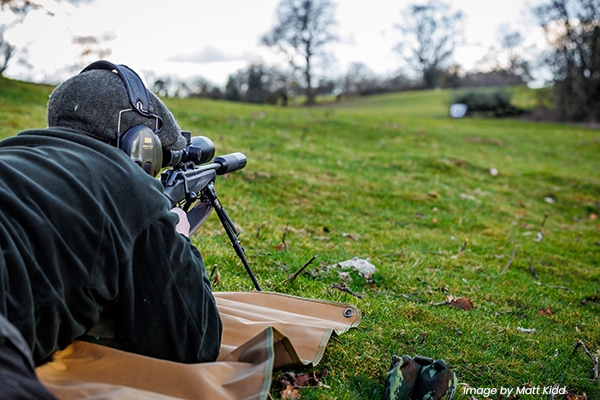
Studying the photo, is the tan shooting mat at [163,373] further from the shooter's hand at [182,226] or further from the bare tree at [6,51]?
the bare tree at [6,51]

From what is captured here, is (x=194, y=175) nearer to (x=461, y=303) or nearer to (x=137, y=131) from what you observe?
(x=137, y=131)

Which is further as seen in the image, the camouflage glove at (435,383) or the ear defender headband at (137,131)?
the camouflage glove at (435,383)

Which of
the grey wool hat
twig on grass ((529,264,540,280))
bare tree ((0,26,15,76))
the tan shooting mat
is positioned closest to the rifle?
the grey wool hat

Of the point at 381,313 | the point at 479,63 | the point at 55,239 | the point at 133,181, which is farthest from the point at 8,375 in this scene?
the point at 479,63

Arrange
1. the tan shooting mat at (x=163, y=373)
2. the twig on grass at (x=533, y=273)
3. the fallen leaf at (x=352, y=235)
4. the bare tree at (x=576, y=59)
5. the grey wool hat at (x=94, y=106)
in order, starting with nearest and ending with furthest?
the tan shooting mat at (x=163, y=373) < the grey wool hat at (x=94, y=106) < the twig on grass at (x=533, y=273) < the fallen leaf at (x=352, y=235) < the bare tree at (x=576, y=59)

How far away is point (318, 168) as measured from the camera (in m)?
11.3

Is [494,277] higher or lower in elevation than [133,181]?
lower

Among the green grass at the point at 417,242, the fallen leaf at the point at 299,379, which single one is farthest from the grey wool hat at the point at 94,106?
the green grass at the point at 417,242

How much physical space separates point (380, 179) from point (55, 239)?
9.49 m

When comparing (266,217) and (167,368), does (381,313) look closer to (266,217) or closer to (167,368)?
(167,368)

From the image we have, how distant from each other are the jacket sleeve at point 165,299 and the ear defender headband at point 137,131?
39 cm

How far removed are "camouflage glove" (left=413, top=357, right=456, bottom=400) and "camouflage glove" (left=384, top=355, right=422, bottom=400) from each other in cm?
3

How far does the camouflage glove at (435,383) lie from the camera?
2.81 metres

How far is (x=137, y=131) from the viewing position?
8.29 feet
